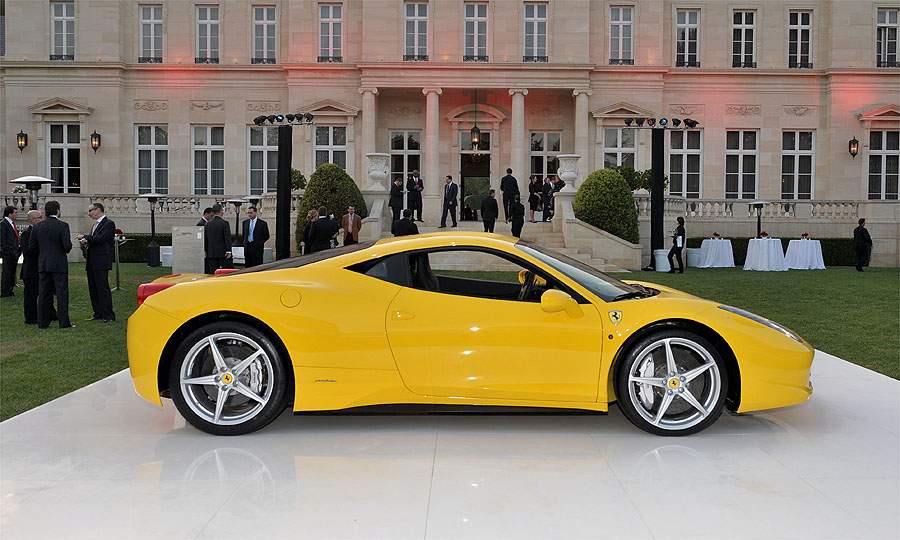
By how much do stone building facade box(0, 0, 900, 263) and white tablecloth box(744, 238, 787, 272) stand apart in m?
11.1

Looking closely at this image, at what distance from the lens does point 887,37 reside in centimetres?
3847

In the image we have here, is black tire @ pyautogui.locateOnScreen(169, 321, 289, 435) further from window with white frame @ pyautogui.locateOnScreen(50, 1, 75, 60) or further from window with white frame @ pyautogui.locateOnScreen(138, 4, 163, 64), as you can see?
window with white frame @ pyautogui.locateOnScreen(50, 1, 75, 60)

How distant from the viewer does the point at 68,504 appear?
4844mm

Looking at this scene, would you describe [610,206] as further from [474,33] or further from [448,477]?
[448,477]

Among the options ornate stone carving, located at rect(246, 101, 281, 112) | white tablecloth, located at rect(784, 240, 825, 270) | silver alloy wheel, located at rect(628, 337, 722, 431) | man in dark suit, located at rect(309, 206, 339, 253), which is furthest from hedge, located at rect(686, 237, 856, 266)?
silver alloy wheel, located at rect(628, 337, 722, 431)

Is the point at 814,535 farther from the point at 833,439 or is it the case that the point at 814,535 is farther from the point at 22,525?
the point at 22,525

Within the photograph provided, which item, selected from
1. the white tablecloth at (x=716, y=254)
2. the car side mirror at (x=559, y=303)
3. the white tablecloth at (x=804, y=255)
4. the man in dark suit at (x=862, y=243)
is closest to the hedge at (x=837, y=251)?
the man in dark suit at (x=862, y=243)

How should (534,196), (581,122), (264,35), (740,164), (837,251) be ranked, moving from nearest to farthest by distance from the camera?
(837,251), (534,196), (581,122), (264,35), (740,164)

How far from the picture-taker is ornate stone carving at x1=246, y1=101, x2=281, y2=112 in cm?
3834

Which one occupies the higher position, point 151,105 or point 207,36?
point 207,36

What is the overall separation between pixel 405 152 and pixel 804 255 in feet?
56.8

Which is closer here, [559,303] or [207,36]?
[559,303]

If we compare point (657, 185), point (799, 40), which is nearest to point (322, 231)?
point (657, 185)

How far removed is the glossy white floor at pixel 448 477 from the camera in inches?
178
